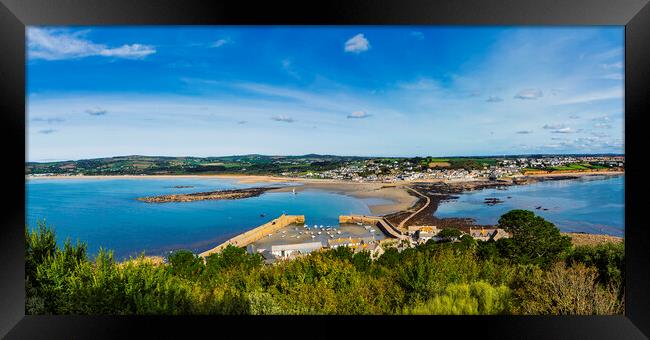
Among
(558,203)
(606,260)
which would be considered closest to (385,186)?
(558,203)

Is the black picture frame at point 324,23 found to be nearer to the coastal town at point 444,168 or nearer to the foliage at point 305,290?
the foliage at point 305,290

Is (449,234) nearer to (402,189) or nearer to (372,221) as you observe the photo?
(372,221)

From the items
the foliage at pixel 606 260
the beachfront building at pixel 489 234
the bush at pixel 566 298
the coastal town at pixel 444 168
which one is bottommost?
the beachfront building at pixel 489 234

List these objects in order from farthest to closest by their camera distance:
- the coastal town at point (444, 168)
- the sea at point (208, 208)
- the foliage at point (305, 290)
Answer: the sea at point (208, 208) < the coastal town at point (444, 168) < the foliage at point (305, 290)

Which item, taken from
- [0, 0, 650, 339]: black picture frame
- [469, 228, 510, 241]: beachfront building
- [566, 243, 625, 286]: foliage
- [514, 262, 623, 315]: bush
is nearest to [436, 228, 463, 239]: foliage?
[469, 228, 510, 241]: beachfront building

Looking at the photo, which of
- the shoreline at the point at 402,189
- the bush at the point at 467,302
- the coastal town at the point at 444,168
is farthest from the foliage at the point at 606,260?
the shoreline at the point at 402,189

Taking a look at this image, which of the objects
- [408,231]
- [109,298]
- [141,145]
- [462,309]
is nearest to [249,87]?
[141,145]
